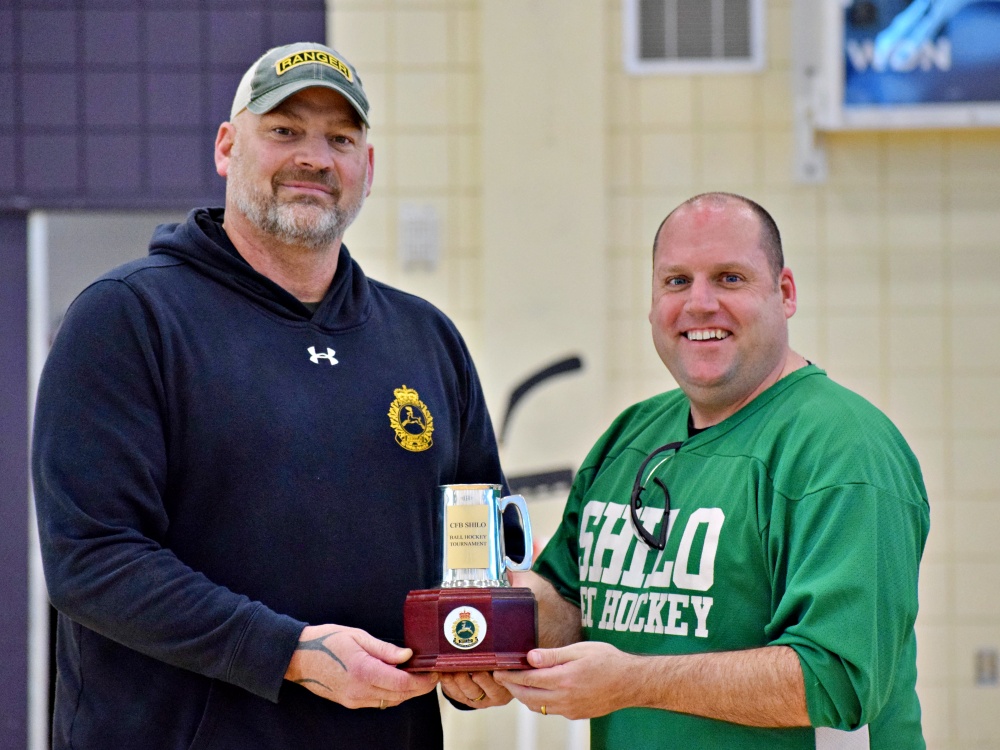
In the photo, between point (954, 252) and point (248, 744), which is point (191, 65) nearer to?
point (954, 252)

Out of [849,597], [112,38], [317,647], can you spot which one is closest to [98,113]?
[112,38]

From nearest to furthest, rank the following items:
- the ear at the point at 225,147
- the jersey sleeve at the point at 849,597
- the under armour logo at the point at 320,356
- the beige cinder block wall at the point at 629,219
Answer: the jersey sleeve at the point at 849,597, the under armour logo at the point at 320,356, the ear at the point at 225,147, the beige cinder block wall at the point at 629,219

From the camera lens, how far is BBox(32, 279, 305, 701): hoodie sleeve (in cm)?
190

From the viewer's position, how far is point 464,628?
195 cm

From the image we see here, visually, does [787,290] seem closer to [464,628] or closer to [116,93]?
[464,628]

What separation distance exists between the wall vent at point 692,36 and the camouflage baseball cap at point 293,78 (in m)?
2.91

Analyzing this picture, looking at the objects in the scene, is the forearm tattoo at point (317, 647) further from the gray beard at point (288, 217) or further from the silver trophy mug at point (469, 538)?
the gray beard at point (288, 217)

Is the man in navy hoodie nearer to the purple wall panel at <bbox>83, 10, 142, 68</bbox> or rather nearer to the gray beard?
the gray beard

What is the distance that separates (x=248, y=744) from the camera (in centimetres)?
202

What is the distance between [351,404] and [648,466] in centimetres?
55

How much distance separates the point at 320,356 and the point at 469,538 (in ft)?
1.46

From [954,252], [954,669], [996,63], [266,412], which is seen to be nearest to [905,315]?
[954,252]

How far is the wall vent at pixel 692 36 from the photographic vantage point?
4.95 metres

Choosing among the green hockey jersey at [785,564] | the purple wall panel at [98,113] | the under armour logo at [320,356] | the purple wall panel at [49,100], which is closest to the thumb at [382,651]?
the green hockey jersey at [785,564]
